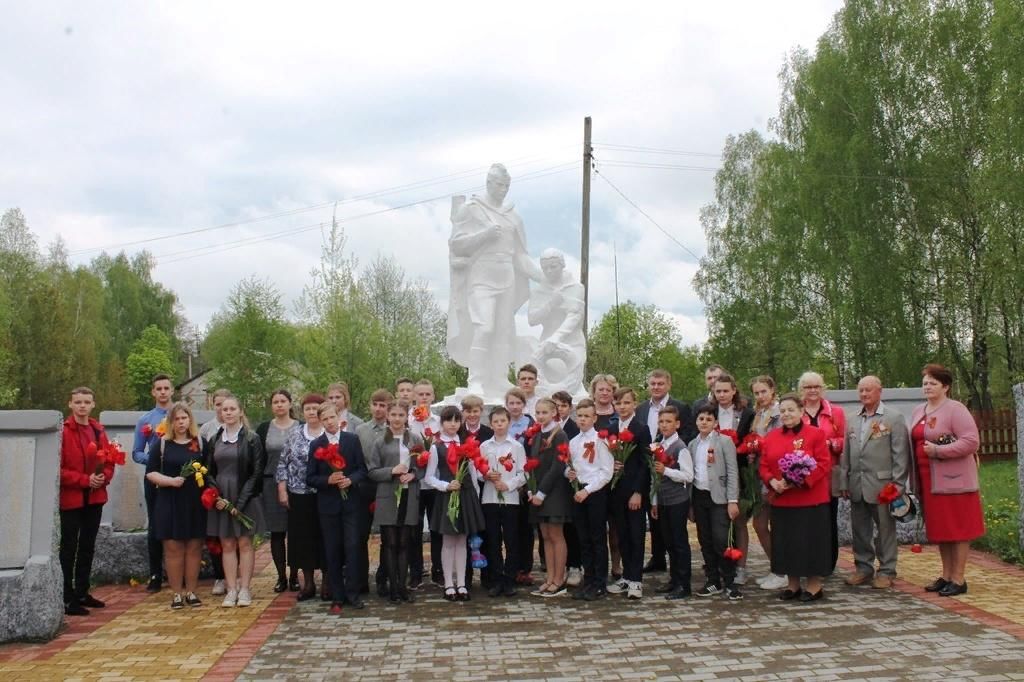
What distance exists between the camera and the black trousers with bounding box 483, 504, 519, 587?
6996 mm

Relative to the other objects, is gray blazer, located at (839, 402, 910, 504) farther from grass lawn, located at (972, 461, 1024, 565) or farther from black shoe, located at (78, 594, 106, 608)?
black shoe, located at (78, 594, 106, 608)

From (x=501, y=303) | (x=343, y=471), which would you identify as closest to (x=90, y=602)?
(x=343, y=471)

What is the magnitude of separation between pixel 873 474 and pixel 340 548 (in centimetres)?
396

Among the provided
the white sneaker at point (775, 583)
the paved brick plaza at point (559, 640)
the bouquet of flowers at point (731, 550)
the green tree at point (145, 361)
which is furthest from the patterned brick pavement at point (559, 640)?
the green tree at point (145, 361)

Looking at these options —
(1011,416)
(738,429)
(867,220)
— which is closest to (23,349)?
A: (867,220)

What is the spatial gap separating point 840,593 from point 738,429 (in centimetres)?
136

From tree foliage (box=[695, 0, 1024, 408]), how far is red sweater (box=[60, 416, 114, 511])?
16.9m

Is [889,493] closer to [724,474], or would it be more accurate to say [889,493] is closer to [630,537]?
[724,474]

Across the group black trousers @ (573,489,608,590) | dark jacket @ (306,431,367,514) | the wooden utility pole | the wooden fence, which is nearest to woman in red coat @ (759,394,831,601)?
black trousers @ (573,489,608,590)

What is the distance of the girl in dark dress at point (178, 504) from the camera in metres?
6.79

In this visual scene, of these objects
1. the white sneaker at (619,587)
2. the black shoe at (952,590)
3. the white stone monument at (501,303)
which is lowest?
the white sneaker at (619,587)

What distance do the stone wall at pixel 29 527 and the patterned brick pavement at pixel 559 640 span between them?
0.17 m

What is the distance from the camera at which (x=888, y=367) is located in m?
22.6

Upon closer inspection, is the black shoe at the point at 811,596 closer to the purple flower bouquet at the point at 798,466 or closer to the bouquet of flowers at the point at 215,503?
the purple flower bouquet at the point at 798,466
